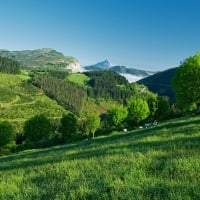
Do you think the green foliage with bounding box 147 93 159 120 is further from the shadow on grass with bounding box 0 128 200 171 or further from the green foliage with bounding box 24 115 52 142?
the shadow on grass with bounding box 0 128 200 171

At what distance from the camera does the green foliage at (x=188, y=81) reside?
84.1 m

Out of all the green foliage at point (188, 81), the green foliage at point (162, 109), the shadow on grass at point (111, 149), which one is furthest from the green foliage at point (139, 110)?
the shadow on grass at point (111, 149)

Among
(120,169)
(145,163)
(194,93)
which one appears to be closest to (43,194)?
(120,169)

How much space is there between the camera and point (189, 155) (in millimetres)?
19172

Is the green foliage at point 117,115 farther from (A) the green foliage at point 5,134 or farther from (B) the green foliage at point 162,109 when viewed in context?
(A) the green foliage at point 5,134

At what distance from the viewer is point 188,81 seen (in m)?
84.5

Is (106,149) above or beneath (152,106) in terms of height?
beneath

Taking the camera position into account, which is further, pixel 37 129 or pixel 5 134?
pixel 37 129

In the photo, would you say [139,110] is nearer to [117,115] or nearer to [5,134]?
[117,115]

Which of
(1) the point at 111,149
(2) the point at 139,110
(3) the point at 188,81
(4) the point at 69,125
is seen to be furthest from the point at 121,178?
(4) the point at 69,125

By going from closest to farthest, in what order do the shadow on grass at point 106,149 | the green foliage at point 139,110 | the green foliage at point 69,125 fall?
the shadow on grass at point 106,149 → the green foliage at point 139,110 → the green foliage at point 69,125

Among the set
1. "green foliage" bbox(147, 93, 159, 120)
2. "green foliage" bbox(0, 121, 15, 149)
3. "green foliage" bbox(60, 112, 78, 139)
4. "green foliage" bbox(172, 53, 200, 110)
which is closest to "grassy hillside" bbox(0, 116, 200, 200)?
"green foliage" bbox(172, 53, 200, 110)

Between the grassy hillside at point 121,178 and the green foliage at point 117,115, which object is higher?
the green foliage at point 117,115

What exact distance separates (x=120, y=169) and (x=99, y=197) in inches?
144
